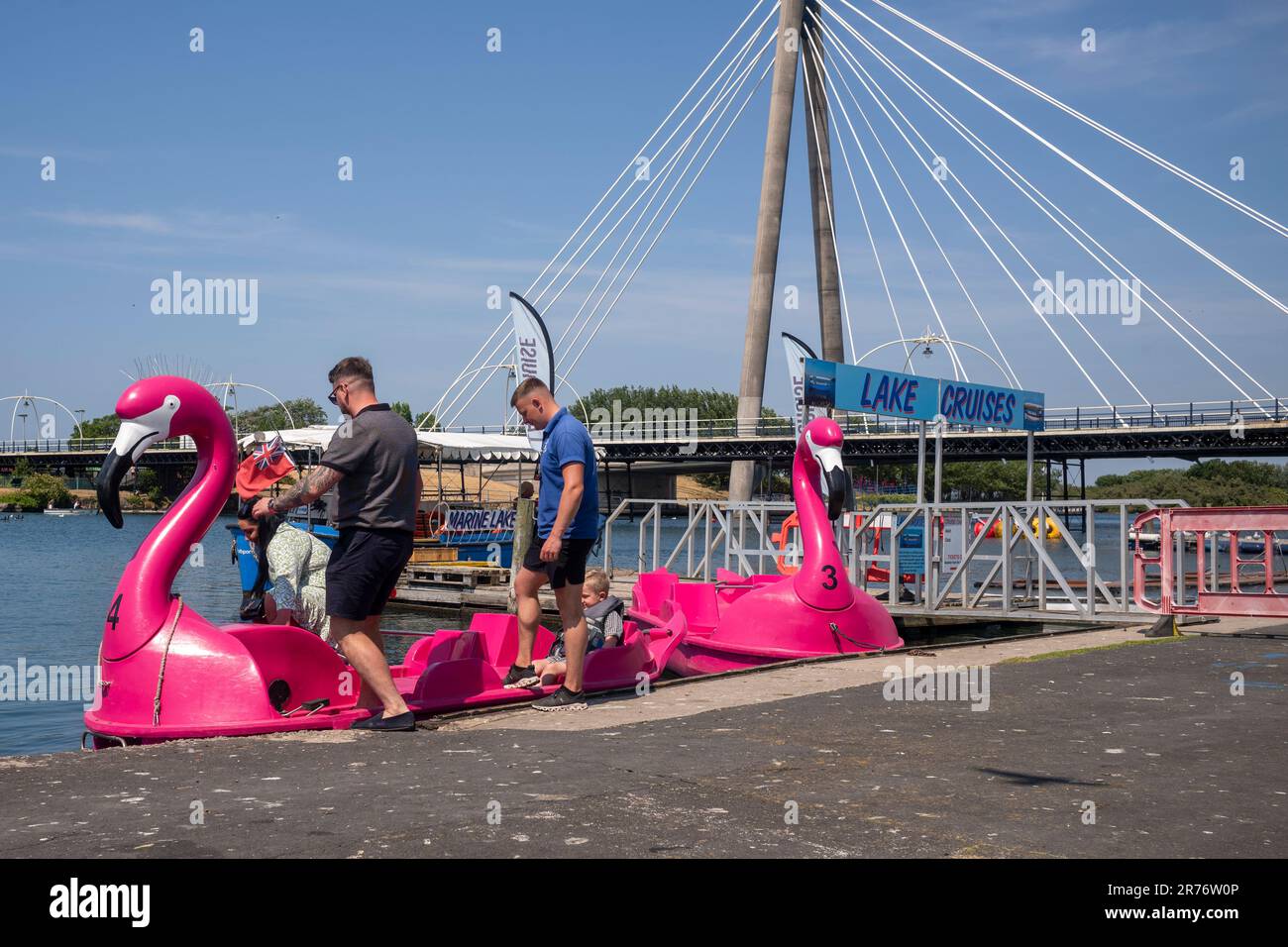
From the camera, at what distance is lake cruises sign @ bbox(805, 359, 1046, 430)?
18.7 m

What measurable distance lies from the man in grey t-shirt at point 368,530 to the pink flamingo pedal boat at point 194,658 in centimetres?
38

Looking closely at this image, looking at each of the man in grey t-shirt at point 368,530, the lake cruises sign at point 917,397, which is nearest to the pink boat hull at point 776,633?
the man in grey t-shirt at point 368,530

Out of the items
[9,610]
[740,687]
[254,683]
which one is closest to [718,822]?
[254,683]

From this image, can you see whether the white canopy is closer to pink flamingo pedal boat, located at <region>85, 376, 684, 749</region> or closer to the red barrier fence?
the red barrier fence

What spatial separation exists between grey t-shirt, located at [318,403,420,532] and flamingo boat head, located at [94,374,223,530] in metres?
1.02

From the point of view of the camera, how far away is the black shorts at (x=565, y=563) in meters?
6.81

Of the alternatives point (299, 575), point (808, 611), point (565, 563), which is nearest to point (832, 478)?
point (808, 611)

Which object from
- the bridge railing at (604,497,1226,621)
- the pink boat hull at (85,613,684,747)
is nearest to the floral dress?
the pink boat hull at (85,613,684,747)
